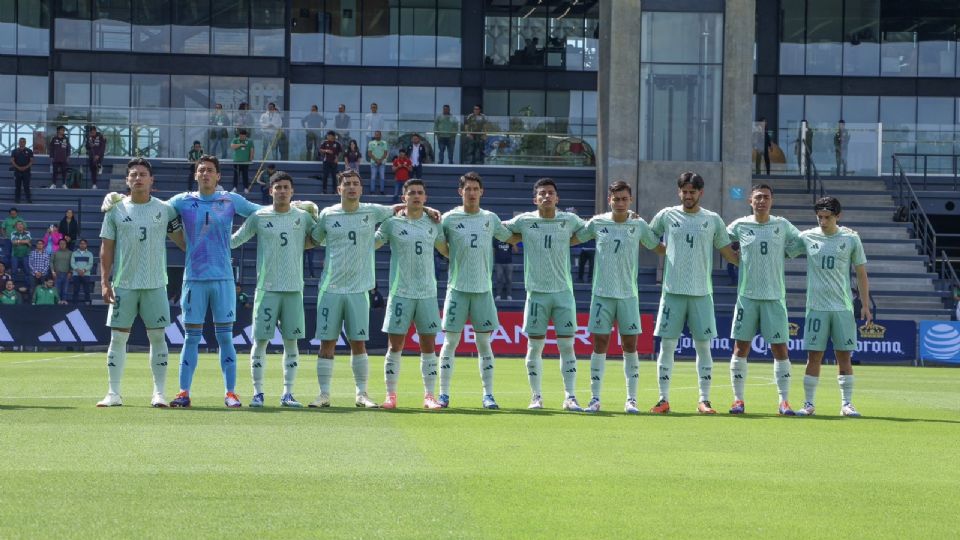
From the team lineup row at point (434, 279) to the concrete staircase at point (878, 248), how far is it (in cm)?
2136

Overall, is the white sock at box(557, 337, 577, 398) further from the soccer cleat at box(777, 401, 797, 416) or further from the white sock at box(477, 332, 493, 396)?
the soccer cleat at box(777, 401, 797, 416)

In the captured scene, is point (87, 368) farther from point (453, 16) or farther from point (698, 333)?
point (453, 16)

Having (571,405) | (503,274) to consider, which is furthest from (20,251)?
(571,405)

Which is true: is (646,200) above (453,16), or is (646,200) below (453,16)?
below

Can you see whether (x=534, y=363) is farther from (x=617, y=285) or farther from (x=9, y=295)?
(x=9, y=295)

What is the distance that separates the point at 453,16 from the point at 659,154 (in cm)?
1603

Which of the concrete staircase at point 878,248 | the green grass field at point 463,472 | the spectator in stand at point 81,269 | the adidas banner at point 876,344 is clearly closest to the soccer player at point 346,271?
the green grass field at point 463,472

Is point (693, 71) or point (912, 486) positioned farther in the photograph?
point (693, 71)

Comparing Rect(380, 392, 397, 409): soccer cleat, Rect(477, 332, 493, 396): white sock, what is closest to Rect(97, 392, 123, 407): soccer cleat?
Rect(380, 392, 397, 409): soccer cleat

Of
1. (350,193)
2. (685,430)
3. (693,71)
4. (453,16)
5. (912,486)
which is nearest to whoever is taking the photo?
(912,486)

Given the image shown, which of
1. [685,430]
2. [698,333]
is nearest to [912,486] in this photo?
[685,430]

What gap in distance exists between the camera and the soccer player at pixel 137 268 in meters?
15.4

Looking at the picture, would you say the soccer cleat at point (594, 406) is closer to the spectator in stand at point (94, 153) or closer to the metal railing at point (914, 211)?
the metal railing at point (914, 211)

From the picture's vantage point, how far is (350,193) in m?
15.8
